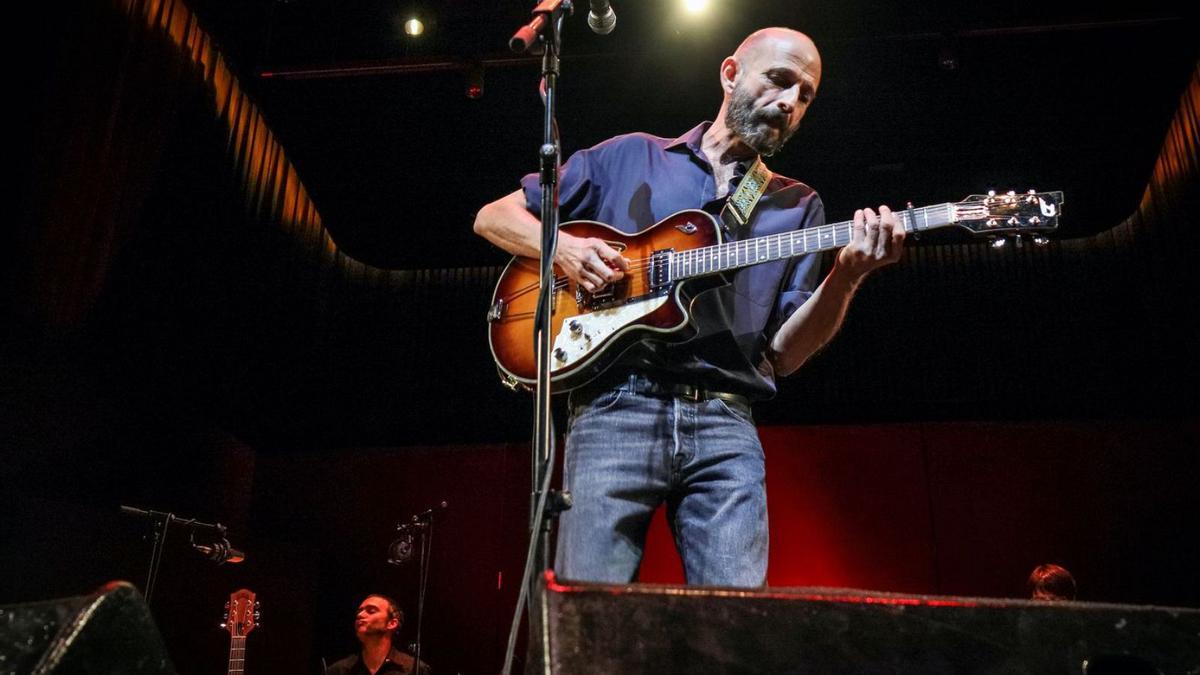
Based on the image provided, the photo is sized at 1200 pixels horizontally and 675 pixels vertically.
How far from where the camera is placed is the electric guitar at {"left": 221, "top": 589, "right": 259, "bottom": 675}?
5.09 m

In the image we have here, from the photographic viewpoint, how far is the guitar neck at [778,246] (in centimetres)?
233

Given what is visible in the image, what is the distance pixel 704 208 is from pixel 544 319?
3.08 feet

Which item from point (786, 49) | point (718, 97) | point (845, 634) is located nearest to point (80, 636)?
point (845, 634)

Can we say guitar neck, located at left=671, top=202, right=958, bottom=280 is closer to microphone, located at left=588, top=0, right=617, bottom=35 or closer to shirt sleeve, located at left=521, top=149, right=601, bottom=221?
shirt sleeve, located at left=521, top=149, right=601, bottom=221

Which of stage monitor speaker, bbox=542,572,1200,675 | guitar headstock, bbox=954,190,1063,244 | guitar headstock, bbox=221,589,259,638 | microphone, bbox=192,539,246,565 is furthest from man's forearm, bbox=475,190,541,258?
guitar headstock, bbox=221,589,259,638

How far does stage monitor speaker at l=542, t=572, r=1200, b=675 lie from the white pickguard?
54.1 inches

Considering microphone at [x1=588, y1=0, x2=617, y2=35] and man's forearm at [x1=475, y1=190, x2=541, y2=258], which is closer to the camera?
microphone at [x1=588, y1=0, x2=617, y2=35]

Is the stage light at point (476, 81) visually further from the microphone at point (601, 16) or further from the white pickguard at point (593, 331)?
the white pickguard at point (593, 331)

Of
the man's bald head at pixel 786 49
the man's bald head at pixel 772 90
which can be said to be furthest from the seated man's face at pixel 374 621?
the man's bald head at pixel 786 49

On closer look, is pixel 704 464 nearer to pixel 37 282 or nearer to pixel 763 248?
pixel 763 248

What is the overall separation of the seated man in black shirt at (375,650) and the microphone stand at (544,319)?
5015mm

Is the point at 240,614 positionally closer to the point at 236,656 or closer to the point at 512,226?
the point at 236,656

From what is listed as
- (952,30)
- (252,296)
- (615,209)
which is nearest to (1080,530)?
(952,30)

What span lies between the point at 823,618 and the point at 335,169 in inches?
272
